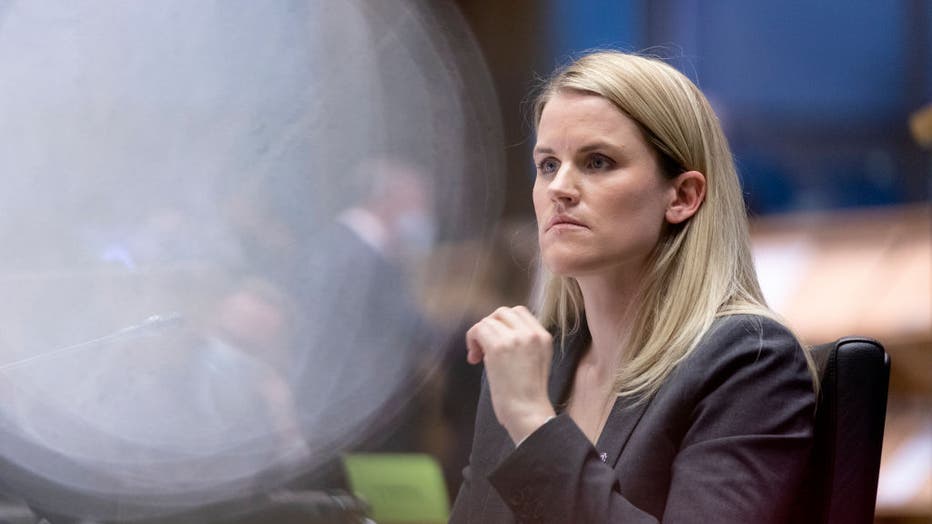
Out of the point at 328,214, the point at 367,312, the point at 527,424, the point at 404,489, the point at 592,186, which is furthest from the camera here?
the point at 367,312

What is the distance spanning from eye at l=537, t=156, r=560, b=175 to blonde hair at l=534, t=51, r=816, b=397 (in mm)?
69

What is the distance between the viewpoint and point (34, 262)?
138 centimetres

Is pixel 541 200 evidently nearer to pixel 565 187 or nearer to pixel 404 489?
pixel 565 187

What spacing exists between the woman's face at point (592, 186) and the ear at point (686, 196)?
0.09ft

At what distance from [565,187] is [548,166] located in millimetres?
59

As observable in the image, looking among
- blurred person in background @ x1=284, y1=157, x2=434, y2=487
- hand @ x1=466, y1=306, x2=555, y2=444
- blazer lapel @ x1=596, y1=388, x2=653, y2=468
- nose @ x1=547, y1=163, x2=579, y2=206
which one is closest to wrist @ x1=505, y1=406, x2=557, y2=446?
hand @ x1=466, y1=306, x2=555, y2=444

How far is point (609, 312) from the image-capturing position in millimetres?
1138

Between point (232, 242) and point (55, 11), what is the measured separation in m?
0.58

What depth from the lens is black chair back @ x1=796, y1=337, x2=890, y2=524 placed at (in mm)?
983

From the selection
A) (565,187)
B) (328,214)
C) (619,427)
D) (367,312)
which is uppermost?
(565,187)

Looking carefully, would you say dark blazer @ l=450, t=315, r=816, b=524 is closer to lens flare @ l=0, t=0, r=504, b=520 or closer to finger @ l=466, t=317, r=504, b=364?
finger @ l=466, t=317, r=504, b=364

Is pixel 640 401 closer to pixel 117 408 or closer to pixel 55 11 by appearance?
pixel 117 408

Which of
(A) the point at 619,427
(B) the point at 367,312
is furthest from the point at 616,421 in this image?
(B) the point at 367,312

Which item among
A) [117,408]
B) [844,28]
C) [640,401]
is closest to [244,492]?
[640,401]
